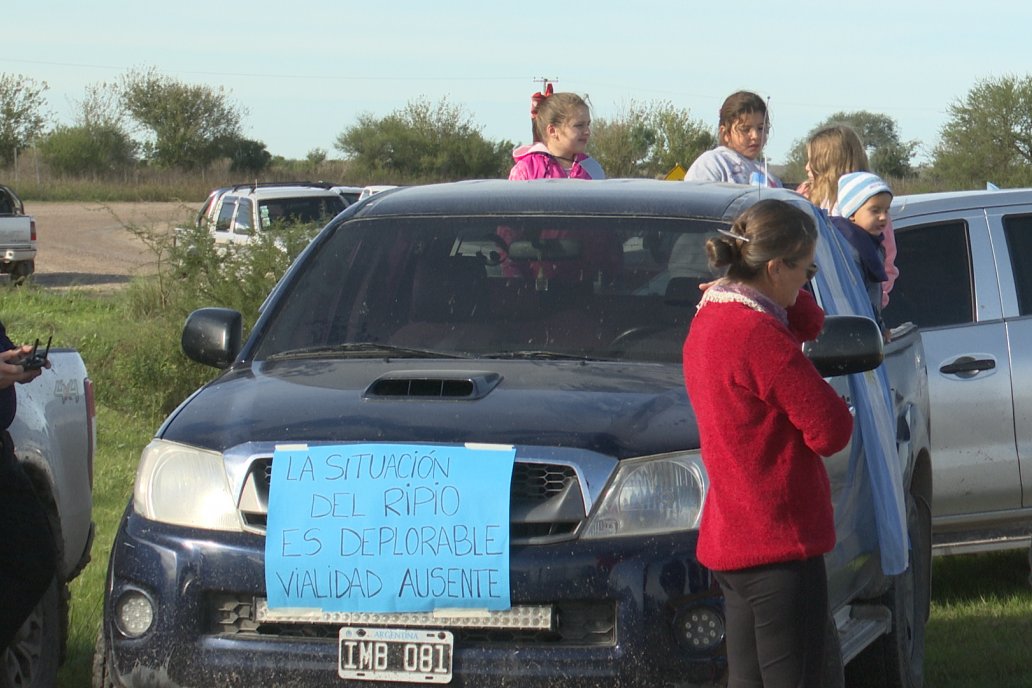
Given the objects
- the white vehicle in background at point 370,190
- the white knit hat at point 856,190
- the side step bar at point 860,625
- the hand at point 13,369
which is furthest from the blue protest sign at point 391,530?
the white knit hat at point 856,190

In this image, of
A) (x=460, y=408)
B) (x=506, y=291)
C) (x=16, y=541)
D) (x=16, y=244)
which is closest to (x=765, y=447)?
(x=460, y=408)

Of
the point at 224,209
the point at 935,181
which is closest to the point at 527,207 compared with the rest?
the point at 224,209

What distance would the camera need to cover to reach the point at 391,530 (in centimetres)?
404

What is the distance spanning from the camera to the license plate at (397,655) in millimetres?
3936

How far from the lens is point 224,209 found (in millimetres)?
24016

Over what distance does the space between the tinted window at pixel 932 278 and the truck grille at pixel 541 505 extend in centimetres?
369

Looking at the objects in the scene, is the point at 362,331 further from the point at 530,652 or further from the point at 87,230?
the point at 87,230

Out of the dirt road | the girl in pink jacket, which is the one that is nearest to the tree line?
the dirt road

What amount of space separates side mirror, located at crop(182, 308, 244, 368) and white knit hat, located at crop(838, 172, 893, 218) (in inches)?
108

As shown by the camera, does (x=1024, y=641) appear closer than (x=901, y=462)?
No

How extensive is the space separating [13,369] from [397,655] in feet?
3.89

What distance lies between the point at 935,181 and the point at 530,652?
164 ft

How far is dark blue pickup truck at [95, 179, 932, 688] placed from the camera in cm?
391

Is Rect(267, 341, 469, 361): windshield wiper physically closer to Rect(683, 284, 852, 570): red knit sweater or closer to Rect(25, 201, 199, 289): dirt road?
Rect(683, 284, 852, 570): red knit sweater
